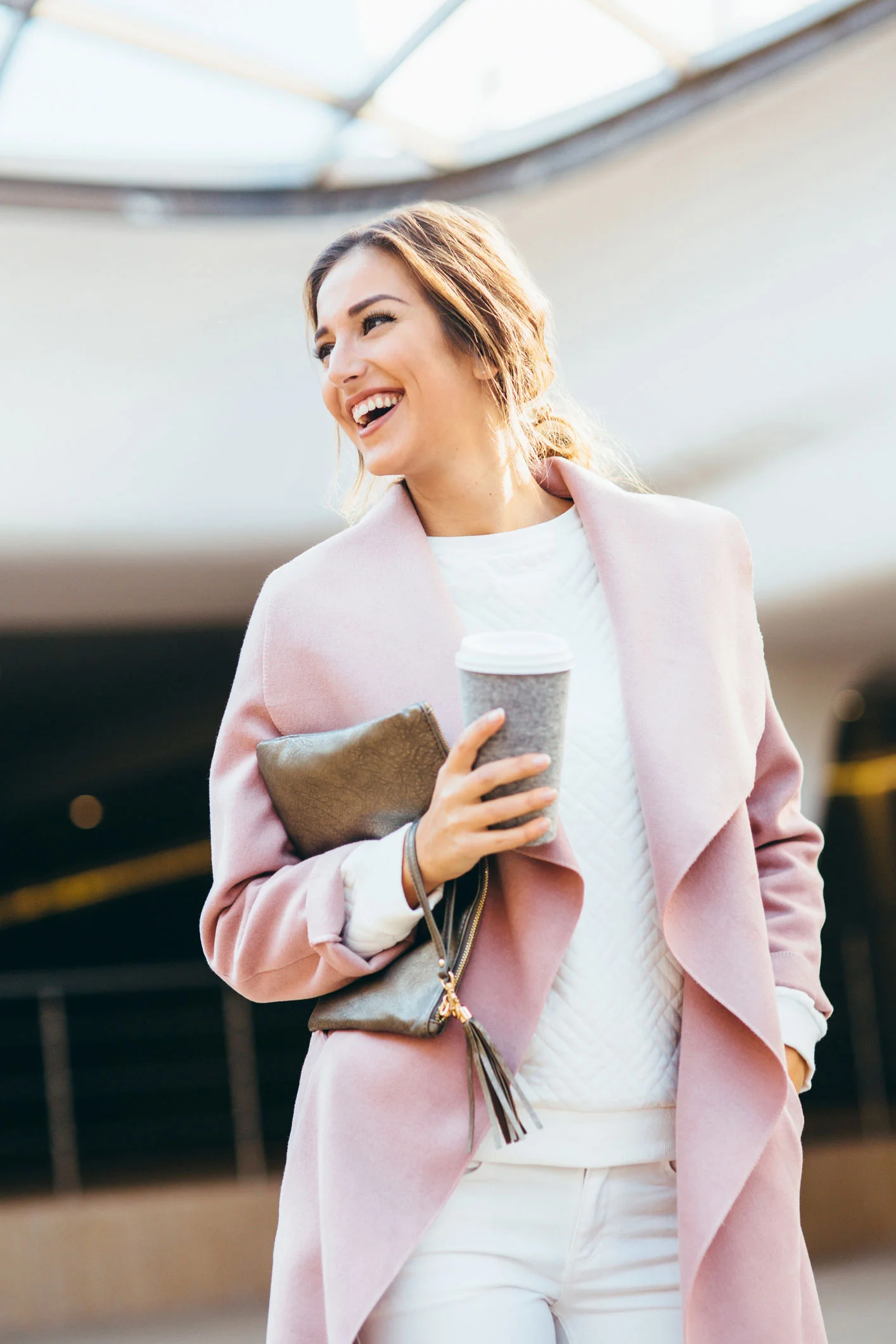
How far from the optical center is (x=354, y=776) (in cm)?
143

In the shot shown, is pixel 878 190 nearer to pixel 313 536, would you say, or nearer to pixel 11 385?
pixel 313 536

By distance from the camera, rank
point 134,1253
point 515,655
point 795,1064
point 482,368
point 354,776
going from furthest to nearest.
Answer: point 134,1253, point 482,368, point 795,1064, point 354,776, point 515,655

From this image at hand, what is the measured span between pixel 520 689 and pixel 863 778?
11318 millimetres

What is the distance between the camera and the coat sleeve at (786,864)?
1.57 metres

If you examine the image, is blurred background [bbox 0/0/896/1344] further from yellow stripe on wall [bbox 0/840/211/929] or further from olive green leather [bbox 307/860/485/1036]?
yellow stripe on wall [bbox 0/840/211/929]

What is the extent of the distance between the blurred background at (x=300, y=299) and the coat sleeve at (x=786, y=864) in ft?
13.2

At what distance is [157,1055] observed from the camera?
41.9 ft

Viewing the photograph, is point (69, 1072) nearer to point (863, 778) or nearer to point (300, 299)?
point (863, 778)

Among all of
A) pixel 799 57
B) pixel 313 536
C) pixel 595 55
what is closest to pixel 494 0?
pixel 595 55

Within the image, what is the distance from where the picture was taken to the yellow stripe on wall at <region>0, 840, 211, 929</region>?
13.9 meters

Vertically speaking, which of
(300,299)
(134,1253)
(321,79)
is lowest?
(134,1253)

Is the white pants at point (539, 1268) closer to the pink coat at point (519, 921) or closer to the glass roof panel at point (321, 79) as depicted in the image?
the pink coat at point (519, 921)

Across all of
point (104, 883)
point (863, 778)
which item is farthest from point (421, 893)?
point (104, 883)

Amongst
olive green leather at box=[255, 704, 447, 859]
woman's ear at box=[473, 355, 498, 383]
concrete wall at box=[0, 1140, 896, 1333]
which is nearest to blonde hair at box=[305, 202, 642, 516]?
woman's ear at box=[473, 355, 498, 383]
